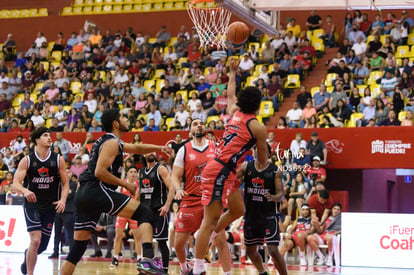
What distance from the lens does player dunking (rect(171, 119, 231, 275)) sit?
960cm

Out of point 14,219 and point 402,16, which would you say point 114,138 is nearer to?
point 14,219

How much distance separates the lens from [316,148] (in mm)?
17984

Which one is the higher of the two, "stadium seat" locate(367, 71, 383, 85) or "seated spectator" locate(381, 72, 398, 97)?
"stadium seat" locate(367, 71, 383, 85)

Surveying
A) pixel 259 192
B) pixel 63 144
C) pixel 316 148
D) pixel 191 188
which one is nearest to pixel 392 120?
pixel 316 148

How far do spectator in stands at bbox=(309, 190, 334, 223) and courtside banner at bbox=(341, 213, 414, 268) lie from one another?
2.56ft

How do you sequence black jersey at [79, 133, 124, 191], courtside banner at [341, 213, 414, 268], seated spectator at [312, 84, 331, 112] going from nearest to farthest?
black jersey at [79, 133, 124, 191] < courtside banner at [341, 213, 414, 268] < seated spectator at [312, 84, 331, 112]

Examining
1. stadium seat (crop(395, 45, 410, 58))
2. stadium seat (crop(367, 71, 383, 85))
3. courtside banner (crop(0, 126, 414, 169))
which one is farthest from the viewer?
stadium seat (crop(395, 45, 410, 58))

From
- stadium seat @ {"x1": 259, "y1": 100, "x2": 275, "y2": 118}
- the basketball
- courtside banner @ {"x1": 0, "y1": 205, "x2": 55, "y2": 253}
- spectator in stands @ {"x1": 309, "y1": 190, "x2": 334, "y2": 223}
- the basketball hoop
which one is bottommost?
courtside banner @ {"x1": 0, "y1": 205, "x2": 55, "y2": 253}

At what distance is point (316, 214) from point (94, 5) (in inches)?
718

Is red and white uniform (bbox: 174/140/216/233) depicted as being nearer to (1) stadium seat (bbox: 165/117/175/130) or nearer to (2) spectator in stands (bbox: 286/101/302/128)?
(2) spectator in stands (bbox: 286/101/302/128)

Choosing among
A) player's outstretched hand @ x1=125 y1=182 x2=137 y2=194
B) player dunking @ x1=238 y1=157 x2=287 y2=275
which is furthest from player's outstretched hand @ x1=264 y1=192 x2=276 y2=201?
player's outstretched hand @ x1=125 y1=182 x2=137 y2=194

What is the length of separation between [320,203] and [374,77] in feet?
19.1

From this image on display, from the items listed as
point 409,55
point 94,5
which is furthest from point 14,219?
point 94,5

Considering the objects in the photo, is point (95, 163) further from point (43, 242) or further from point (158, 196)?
point (158, 196)
